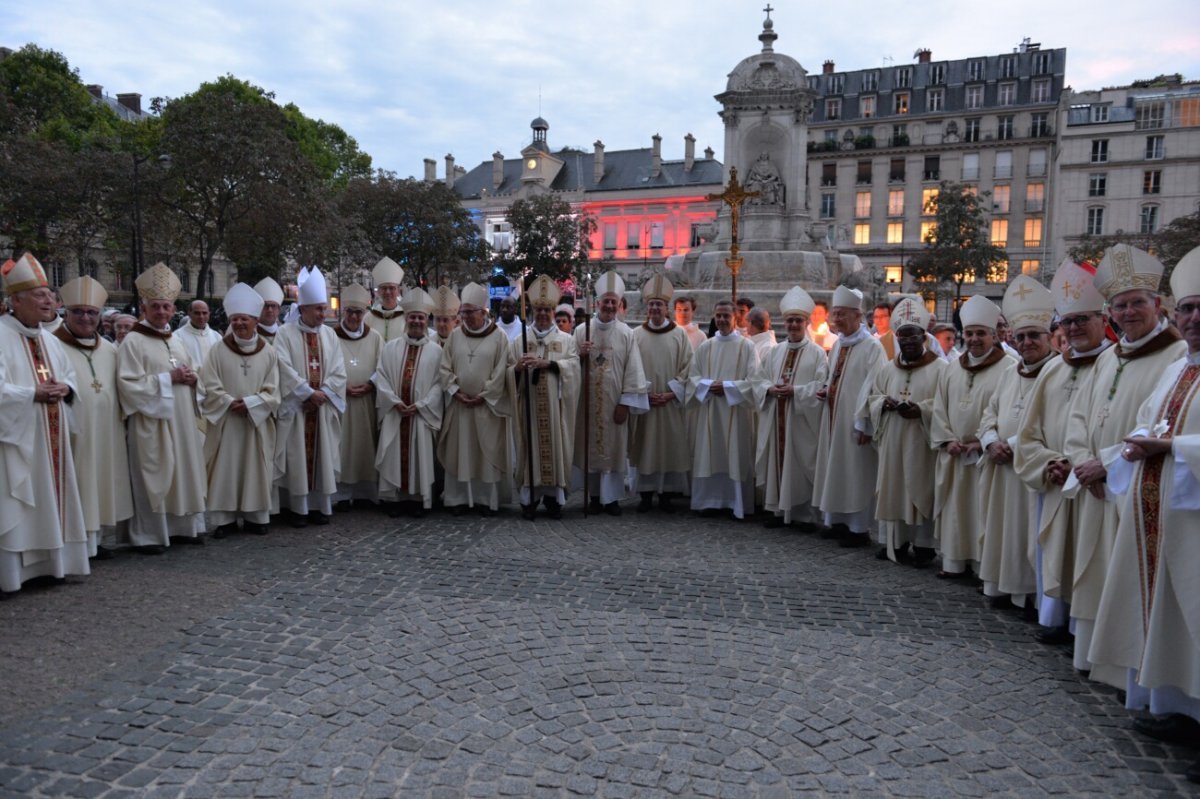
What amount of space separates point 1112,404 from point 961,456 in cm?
189

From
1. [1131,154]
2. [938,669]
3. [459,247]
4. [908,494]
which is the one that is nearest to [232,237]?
[459,247]

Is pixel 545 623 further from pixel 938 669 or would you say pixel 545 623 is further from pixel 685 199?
pixel 685 199

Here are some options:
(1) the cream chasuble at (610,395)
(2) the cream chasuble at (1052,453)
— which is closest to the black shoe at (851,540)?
(2) the cream chasuble at (1052,453)

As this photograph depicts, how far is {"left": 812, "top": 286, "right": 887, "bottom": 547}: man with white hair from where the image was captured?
7.69 meters

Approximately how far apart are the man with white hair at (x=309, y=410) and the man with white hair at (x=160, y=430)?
0.86m

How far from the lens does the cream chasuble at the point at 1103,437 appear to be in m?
4.48

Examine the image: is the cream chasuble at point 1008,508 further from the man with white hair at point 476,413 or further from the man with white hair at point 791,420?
the man with white hair at point 476,413

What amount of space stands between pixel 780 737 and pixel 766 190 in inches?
783

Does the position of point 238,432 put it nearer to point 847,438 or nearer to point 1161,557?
point 847,438

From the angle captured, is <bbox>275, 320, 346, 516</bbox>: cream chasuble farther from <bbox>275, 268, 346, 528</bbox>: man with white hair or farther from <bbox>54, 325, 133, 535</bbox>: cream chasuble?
<bbox>54, 325, 133, 535</bbox>: cream chasuble

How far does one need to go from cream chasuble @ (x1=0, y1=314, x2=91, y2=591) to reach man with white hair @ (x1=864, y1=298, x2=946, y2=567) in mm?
6446

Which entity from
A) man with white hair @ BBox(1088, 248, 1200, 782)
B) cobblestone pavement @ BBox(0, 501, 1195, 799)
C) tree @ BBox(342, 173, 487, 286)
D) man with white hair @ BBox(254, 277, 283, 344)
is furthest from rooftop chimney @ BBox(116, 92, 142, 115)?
man with white hair @ BBox(1088, 248, 1200, 782)

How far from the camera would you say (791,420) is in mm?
8297

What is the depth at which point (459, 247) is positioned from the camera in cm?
3794
